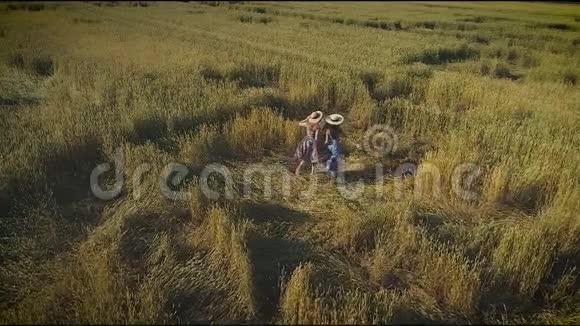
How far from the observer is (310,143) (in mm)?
5723

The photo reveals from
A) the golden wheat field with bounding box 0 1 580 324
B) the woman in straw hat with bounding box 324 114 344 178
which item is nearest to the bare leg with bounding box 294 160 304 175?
the golden wheat field with bounding box 0 1 580 324

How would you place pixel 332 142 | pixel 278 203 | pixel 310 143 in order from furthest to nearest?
pixel 310 143
pixel 332 142
pixel 278 203

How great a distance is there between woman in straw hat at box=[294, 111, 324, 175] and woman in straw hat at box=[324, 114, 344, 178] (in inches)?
5.8

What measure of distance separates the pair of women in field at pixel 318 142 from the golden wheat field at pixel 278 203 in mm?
183

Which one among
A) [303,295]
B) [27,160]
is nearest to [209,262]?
[303,295]

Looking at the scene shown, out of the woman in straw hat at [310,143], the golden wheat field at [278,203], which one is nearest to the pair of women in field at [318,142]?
the woman in straw hat at [310,143]

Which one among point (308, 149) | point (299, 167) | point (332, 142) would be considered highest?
point (332, 142)

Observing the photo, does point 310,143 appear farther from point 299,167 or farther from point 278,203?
point 278,203

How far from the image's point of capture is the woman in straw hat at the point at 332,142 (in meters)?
5.56

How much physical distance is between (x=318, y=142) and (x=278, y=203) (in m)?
1.04

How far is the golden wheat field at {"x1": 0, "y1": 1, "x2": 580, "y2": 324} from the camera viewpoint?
3.61m

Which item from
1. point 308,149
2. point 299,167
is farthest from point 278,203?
point 308,149

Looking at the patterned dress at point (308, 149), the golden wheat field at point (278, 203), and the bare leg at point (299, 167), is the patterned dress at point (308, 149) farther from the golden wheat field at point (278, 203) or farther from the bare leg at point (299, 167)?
the golden wheat field at point (278, 203)

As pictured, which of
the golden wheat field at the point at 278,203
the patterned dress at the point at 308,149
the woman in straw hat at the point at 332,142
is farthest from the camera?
the patterned dress at the point at 308,149
